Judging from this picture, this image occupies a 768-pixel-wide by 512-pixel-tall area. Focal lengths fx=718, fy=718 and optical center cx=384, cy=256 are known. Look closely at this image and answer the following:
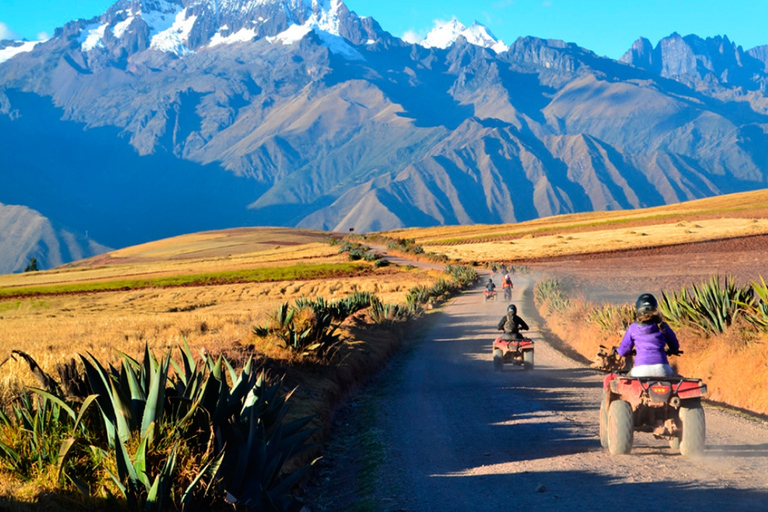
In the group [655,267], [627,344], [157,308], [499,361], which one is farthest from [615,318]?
[157,308]

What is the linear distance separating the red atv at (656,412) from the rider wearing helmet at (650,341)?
0.81ft

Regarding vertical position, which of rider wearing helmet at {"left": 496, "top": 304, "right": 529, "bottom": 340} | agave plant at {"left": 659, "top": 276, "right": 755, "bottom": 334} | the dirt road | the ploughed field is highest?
the ploughed field


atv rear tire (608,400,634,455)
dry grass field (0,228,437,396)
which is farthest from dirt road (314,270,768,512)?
dry grass field (0,228,437,396)

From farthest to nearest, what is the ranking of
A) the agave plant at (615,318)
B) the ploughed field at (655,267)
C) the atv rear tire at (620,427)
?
1. the ploughed field at (655,267)
2. the agave plant at (615,318)
3. the atv rear tire at (620,427)

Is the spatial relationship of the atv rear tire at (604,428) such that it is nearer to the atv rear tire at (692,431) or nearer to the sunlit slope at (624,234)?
the atv rear tire at (692,431)

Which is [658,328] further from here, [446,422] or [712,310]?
[712,310]

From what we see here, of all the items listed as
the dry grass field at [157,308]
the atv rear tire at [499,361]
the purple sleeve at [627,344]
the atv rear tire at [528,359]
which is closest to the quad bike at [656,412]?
the purple sleeve at [627,344]

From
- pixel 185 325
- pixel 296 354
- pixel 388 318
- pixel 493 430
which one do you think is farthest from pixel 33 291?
pixel 493 430

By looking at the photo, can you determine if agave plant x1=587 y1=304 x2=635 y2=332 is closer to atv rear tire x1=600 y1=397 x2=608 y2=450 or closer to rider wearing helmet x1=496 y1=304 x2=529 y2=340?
rider wearing helmet x1=496 y1=304 x2=529 y2=340

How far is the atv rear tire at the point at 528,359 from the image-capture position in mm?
15664

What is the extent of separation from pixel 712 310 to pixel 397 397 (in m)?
6.29

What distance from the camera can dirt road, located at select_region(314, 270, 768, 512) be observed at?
21.5 ft

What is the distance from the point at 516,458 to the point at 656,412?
5.55ft

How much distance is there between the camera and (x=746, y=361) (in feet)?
37.8
